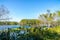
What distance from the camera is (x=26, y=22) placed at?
5.12 m

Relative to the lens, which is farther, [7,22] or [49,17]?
[49,17]

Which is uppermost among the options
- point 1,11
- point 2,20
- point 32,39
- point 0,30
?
point 1,11

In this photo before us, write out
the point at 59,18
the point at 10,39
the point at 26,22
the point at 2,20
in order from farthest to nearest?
the point at 59,18 → the point at 26,22 → the point at 2,20 → the point at 10,39

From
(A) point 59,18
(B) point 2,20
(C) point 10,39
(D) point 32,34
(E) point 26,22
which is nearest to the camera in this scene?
(C) point 10,39

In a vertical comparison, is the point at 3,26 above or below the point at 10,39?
above

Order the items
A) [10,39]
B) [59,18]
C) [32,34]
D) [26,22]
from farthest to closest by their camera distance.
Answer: [59,18], [26,22], [32,34], [10,39]

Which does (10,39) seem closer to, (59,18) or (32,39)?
(32,39)

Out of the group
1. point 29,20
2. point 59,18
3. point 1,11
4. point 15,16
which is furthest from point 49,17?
point 1,11

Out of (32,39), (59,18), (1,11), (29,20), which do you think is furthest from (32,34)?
(59,18)

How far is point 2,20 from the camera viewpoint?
3521 mm

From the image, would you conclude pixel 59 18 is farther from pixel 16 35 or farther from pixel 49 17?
pixel 16 35

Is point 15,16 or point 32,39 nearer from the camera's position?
point 32,39

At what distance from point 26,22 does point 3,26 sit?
1624 millimetres

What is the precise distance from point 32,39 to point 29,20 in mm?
1743
